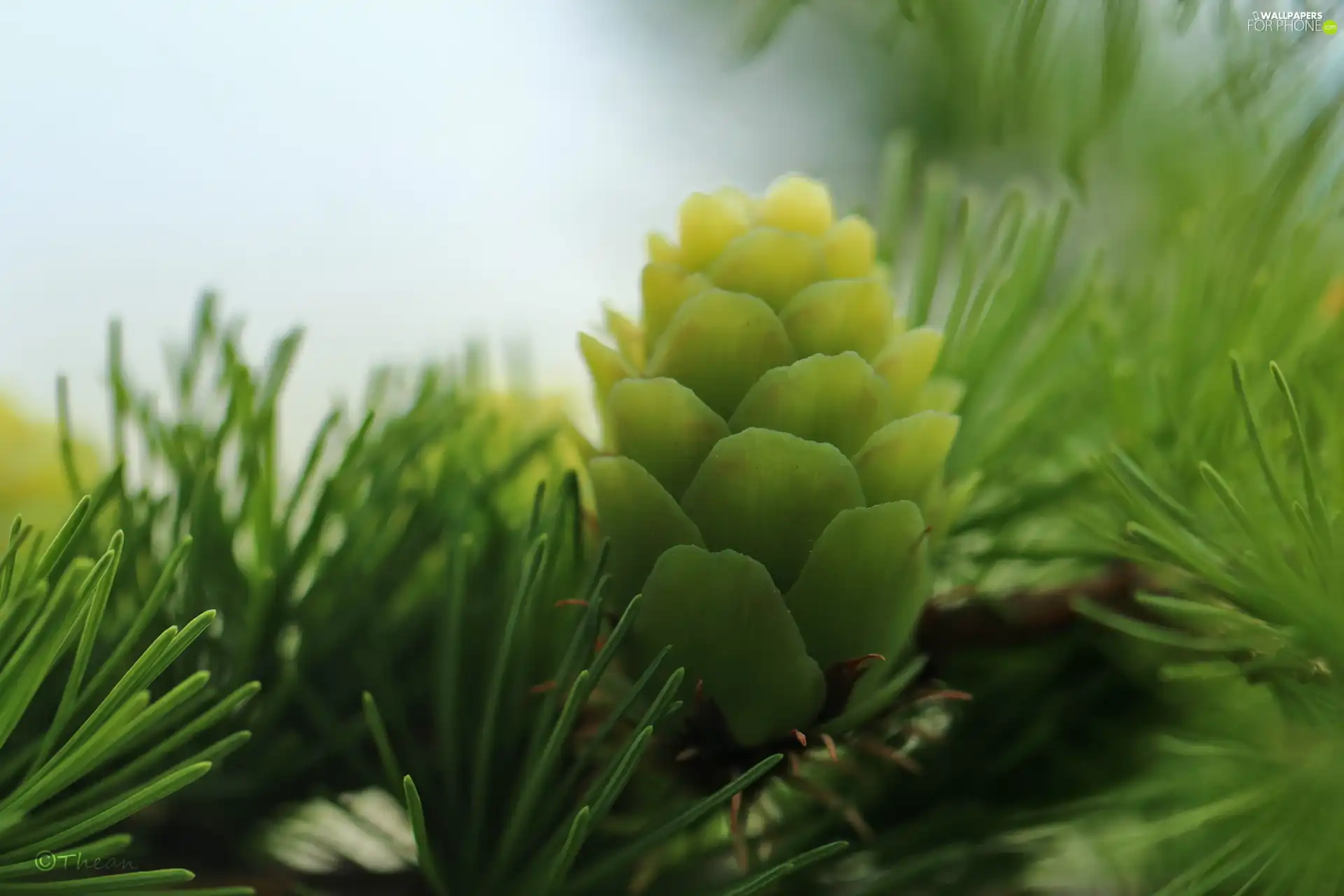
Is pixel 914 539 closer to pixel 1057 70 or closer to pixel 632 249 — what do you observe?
pixel 1057 70

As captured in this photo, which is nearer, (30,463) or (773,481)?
(773,481)

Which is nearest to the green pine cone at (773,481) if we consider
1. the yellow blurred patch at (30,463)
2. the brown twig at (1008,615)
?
the brown twig at (1008,615)

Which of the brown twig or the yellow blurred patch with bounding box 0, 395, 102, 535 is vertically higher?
the yellow blurred patch with bounding box 0, 395, 102, 535

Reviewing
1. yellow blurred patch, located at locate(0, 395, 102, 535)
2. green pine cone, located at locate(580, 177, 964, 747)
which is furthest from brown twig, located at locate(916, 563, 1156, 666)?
yellow blurred patch, located at locate(0, 395, 102, 535)

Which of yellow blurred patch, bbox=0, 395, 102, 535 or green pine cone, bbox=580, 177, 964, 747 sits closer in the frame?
green pine cone, bbox=580, 177, 964, 747

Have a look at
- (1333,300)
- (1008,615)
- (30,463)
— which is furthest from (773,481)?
(30,463)

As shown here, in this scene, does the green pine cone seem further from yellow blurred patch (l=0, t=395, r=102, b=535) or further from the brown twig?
yellow blurred patch (l=0, t=395, r=102, b=535)

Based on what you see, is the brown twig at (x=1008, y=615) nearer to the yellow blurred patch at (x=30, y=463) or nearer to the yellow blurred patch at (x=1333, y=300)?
the yellow blurred patch at (x=1333, y=300)

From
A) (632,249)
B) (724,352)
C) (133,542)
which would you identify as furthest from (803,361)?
(632,249)

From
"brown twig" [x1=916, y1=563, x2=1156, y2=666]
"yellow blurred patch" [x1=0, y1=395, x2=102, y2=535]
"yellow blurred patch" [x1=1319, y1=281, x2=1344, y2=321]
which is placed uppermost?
"yellow blurred patch" [x1=0, y1=395, x2=102, y2=535]

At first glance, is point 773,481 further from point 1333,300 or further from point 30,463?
point 30,463
